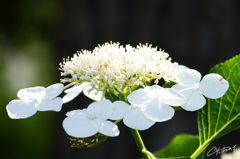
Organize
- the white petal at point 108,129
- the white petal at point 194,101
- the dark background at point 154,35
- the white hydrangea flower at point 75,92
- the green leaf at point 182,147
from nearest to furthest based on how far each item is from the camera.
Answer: the white petal at point 108,129 < the white petal at point 194,101 < the white hydrangea flower at point 75,92 < the green leaf at point 182,147 < the dark background at point 154,35

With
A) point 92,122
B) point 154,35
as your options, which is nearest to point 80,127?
point 92,122

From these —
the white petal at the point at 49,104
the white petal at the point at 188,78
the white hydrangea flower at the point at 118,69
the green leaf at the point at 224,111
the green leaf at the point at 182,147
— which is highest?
the white hydrangea flower at the point at 118,69

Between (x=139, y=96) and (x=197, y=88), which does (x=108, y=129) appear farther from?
(x=197, y=88)

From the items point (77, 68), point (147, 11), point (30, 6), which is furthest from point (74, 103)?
point (30, 6)

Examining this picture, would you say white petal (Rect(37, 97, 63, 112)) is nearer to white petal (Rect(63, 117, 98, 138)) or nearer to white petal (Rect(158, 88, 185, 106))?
white petal (Rect(63, 117, 98, 138))

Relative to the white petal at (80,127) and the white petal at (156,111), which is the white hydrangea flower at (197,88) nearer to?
the white petal at (156,111)

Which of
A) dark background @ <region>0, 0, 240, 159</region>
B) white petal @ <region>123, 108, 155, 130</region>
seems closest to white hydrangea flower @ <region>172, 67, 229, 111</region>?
white petal @ <region>123, 108, 155, 130</region>

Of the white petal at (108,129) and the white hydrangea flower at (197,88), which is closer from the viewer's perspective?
the white petal at (108,129)

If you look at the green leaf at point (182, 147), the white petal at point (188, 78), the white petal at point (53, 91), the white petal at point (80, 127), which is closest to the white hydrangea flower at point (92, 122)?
the white petal at point (80, 127)
